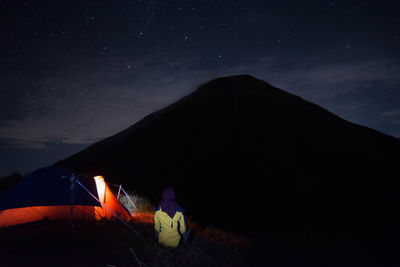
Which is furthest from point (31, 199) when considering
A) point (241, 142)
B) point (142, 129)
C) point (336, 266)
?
point (142, 129)

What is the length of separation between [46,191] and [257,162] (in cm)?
1633

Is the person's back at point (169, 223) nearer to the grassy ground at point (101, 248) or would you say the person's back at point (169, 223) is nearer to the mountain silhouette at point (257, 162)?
the grassy ground at point (101, 248)

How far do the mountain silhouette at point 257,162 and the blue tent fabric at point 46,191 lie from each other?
6.19m

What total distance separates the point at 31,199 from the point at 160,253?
5051 millimetres

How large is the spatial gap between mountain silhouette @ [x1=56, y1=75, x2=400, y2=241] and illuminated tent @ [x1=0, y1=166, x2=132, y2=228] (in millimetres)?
5602

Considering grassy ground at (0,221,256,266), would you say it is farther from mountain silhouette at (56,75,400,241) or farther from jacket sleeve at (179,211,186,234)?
mountain silhouette at (56,75,400,241)

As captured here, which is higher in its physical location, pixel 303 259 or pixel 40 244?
pixel 40 244

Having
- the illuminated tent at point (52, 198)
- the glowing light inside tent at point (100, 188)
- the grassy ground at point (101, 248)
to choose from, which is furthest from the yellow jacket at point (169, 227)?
the glowing light inside tent at point (100, 188)

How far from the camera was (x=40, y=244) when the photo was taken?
6457 millimetres

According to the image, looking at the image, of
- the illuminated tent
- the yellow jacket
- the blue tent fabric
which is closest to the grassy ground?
the yellow jacket

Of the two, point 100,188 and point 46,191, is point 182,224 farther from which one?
point 46,191

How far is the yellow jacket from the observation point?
5.97m

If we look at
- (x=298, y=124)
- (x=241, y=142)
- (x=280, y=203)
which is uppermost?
(x=298, y=124)

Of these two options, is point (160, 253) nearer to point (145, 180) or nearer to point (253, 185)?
point (253, 185)
